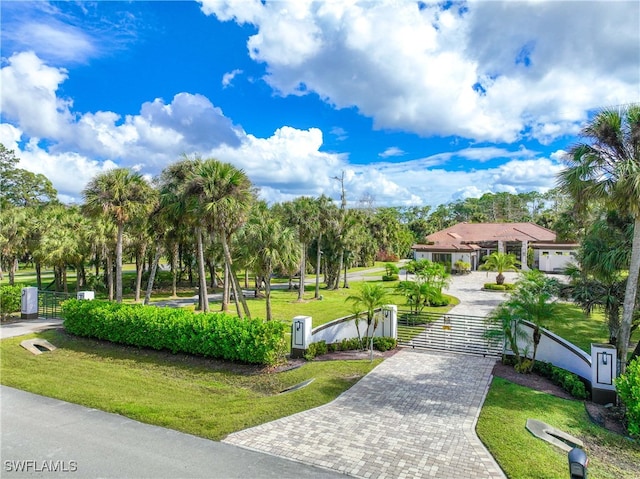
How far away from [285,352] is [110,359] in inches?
256

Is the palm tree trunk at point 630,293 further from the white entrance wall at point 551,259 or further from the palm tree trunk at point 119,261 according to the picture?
the white entrance wall at point 551,259

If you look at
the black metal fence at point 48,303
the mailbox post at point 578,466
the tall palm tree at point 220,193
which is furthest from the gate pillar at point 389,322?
the black metal fence at point 48,303

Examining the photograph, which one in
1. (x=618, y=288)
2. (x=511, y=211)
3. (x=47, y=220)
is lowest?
(x=618, y=288)

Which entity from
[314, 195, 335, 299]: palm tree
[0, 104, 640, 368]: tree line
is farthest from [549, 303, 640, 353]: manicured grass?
[314, 195, 335, 299]: palm tree

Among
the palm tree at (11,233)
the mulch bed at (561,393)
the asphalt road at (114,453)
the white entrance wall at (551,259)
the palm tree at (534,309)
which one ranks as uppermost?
the palm tree at (11,233)

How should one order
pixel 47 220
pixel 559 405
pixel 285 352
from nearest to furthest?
pixel 559 405, pixel 285 352, pixel 47 220

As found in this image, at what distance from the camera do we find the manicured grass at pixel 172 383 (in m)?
9.25

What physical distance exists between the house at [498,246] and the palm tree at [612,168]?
32.6 m

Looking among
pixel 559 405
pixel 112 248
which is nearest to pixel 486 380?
pixel 559 405

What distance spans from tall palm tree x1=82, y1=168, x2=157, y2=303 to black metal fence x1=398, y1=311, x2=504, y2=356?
1336 centimetres

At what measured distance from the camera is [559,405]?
34.1 feet

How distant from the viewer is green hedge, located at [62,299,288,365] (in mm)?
13555

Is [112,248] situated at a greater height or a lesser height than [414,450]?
greater

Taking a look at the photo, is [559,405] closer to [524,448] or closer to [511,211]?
[524,448]
